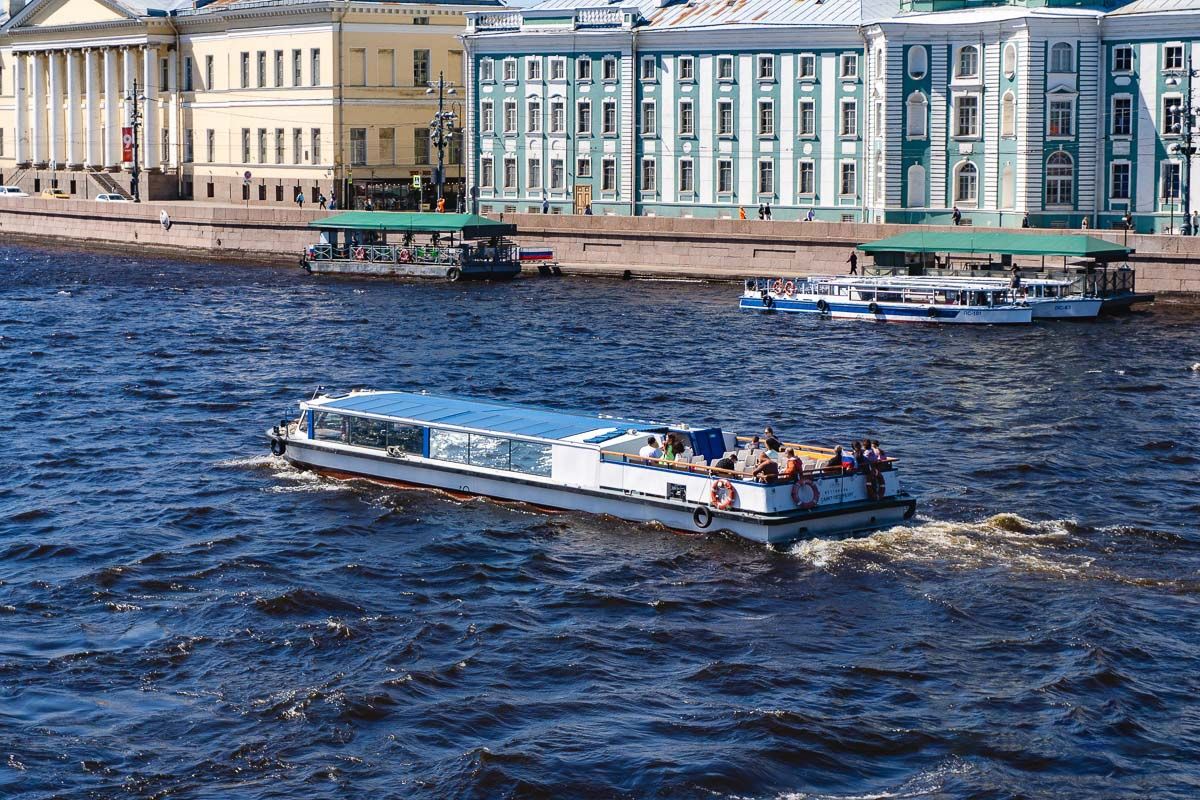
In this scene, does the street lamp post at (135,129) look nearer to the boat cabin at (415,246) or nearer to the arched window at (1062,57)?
the boat cabin at (415,246)

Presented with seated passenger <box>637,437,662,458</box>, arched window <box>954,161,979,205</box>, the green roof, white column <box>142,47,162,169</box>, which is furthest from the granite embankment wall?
seated passenger <box>637,437,662,458</box>

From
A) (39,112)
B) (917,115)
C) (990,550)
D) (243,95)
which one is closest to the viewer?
(990,550)

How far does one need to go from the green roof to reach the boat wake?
3333 centimetres

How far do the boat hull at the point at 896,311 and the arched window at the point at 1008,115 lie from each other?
42.1ft

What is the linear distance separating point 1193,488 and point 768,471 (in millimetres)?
9455

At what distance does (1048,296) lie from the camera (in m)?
63.1

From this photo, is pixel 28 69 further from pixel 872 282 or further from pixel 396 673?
pixel 396 673

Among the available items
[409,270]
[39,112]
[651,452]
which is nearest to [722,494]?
[651,452]

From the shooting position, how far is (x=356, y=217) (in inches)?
3196

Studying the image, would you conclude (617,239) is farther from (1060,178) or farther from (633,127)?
(1060,178)

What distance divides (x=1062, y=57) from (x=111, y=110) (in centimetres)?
6212

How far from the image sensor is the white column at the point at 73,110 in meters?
120

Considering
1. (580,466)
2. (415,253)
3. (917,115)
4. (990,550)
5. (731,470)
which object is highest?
(917,115)

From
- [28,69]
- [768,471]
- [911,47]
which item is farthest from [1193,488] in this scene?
[28,69]
